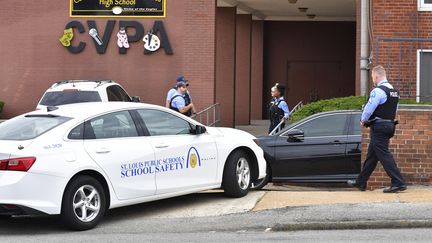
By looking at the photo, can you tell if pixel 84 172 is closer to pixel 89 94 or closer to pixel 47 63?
pixel 89 94

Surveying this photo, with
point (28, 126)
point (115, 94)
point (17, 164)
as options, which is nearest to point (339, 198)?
point (28, 126)

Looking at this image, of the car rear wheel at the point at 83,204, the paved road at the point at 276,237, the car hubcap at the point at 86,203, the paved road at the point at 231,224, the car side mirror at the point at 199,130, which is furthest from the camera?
the car side mirror at the point at 199,130

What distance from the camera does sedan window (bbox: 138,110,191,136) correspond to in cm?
925

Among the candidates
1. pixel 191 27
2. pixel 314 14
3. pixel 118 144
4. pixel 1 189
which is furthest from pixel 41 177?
pixel 314 14

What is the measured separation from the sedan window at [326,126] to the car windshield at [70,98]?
476 cm

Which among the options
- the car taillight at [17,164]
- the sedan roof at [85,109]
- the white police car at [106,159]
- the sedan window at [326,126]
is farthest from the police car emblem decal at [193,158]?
the sedan window at [326,126]

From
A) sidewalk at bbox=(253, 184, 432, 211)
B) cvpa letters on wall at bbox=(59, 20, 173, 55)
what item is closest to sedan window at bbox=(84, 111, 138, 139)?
sidewalk at bbox=(253, 184, 432, 211)

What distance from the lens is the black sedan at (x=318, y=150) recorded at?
1173 cm

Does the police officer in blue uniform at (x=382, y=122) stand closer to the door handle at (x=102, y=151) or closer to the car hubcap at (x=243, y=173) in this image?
the car hubcap at (x=243, y=173)

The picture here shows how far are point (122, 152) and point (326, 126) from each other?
4.51 metres

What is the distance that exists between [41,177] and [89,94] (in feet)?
23.1

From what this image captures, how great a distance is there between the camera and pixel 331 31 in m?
29.3

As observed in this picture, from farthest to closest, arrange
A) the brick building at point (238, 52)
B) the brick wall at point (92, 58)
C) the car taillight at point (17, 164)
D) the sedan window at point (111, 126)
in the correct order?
the brick wall at point (92, 58) → the brick building at point (238, 52) → the sedan window at point (111, 126) → the car taillight at point (17, 164)

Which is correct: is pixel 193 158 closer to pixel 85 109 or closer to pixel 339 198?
pixel 85 109
